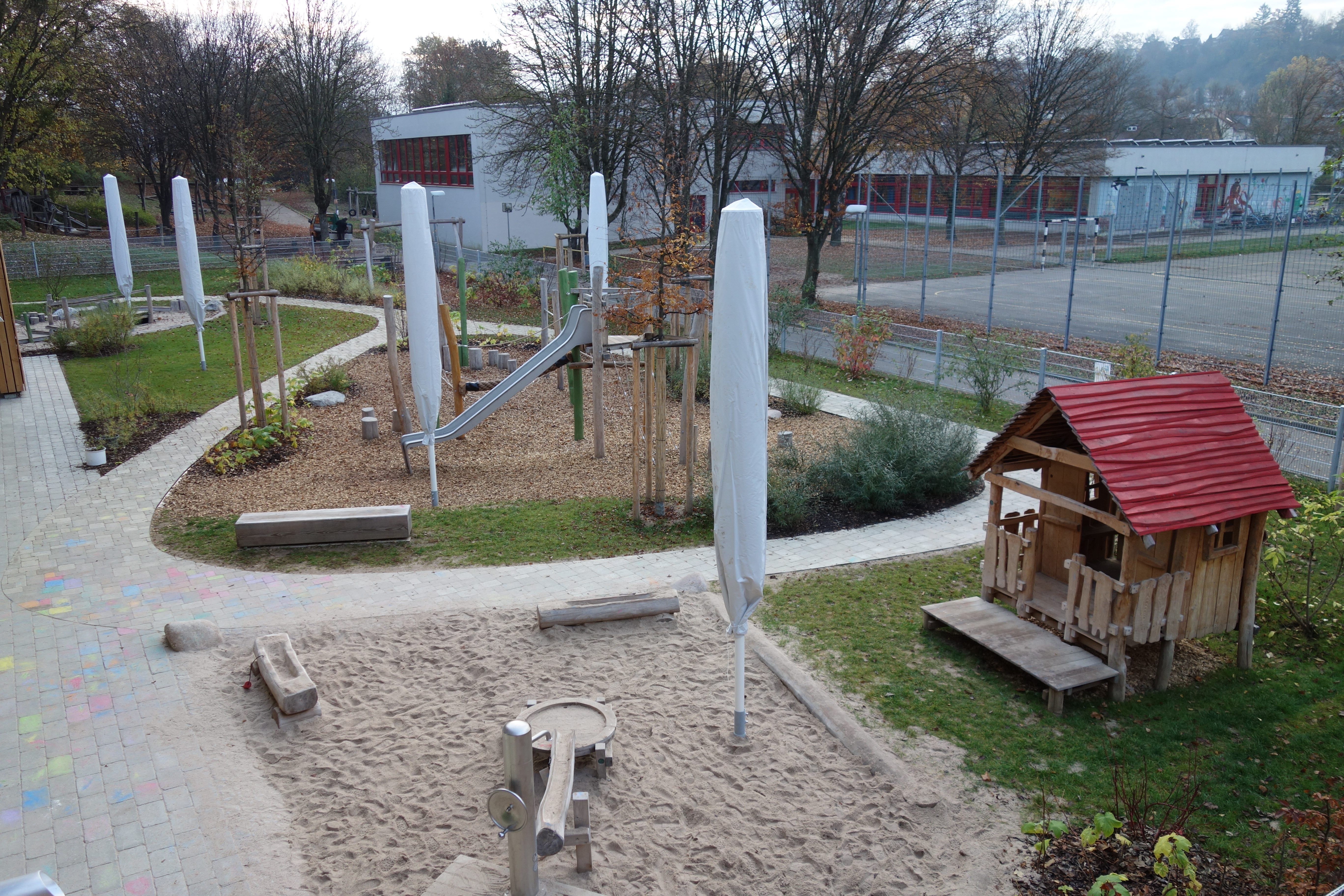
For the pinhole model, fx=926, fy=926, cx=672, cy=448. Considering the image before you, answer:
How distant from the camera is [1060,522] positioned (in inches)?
298

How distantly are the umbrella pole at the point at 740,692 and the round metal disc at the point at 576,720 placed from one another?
795 mm

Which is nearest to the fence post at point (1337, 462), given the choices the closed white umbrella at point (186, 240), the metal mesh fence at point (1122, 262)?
the metal mesh fence at point (1122, 262)

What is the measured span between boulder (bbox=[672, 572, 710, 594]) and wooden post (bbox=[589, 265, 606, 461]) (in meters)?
3.92

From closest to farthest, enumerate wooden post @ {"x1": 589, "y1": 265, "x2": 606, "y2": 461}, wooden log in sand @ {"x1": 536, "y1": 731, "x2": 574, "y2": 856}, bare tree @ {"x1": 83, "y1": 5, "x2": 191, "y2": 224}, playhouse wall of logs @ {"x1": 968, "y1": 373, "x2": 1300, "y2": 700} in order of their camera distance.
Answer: wooden log in sand @ {"x1": 536, "y1": 731, "x2": 574, "y2": 856}, playhouse wall of logs @ {"x1": 968, "y1": 373, "x2": 1300, "y2": 700}, wooden post @ {"x1": 589, "y1": 265, "x2": 606, "y2": 461}, bare tree @ {"x1": 83, "y1": 5, "x2": 191, "y2": 224}

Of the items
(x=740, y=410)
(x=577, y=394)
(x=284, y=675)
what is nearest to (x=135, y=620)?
(x=284, y=675)

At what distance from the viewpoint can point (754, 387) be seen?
564 centimetres

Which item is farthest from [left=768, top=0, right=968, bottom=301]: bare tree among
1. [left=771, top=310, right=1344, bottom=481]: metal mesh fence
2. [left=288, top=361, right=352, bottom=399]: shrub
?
[left=288, top=361, right=352, bottom=399]: shrub

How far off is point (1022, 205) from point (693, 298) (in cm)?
2970

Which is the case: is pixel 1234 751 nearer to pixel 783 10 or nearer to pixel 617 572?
pixel 617 572

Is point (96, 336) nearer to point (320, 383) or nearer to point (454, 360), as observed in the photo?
point (320, 383)

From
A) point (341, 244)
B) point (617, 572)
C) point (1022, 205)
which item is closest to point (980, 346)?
point (617, 572)

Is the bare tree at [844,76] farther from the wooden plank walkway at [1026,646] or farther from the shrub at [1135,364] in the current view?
the wooden plank walkway at [1026,646]

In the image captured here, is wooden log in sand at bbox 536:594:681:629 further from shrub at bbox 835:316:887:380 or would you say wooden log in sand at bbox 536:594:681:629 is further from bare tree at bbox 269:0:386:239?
bare tree at bbox 269:0:386:239

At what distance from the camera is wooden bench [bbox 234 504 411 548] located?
30.2ft
